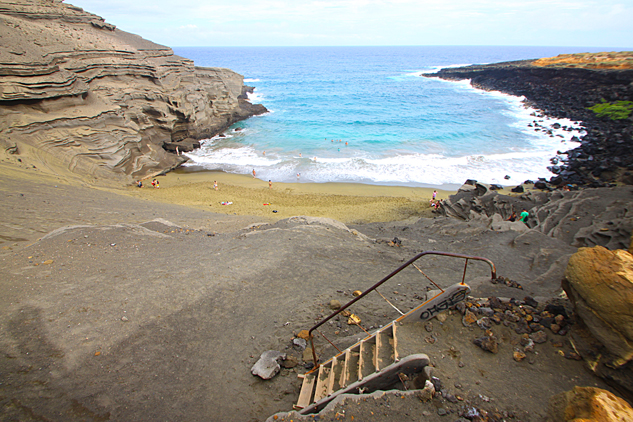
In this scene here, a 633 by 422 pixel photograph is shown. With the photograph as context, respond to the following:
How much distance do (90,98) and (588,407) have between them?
29508 mm

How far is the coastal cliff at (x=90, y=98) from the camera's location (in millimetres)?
18906

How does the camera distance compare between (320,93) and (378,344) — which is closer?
(378,344)

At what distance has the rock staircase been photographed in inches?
193

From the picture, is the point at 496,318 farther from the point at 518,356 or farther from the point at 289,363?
the point at 289,363

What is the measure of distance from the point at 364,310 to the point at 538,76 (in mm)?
76419

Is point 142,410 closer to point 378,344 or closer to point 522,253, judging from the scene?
point 378,344

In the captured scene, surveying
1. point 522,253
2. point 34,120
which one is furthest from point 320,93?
point 522,253

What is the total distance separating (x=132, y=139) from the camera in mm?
24109

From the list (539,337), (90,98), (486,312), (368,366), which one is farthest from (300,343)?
(90,98)

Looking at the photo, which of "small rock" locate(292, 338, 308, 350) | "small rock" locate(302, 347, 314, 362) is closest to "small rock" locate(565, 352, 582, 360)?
"small rock" locate(302, 347, 314, 362)

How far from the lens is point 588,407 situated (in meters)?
3.58

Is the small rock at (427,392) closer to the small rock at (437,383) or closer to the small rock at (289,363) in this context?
the small rock at (437,383)

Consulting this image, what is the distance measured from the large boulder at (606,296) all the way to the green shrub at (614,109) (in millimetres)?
42348

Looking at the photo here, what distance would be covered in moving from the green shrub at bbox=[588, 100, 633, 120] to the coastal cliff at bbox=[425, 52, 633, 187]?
0.60 meters
